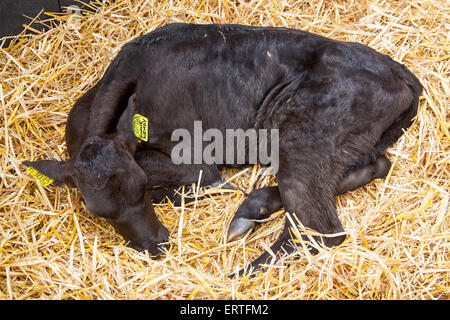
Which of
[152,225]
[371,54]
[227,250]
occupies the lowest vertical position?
[227,250]

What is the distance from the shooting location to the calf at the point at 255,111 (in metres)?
3.41

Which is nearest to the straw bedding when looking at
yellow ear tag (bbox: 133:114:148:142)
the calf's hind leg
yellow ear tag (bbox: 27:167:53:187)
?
the calf's hind leg

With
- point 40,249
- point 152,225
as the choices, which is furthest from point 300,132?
point 40,249

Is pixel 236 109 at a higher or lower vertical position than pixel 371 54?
lower

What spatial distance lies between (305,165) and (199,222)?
0.86 meters

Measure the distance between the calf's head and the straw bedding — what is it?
160 millimetres

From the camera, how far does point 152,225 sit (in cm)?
337

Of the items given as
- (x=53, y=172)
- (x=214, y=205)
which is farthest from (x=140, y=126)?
(x=214, y=205)

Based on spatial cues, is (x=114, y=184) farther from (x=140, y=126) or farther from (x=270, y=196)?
(x=270, y=196)

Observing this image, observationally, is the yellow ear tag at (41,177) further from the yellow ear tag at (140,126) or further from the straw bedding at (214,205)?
the yellow ear tag at (140,126)

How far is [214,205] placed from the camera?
3857 mm

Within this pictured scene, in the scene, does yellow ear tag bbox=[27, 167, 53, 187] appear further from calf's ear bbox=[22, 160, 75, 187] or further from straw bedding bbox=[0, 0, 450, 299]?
straw bedding bbox=[0, 0, 450, 299]
